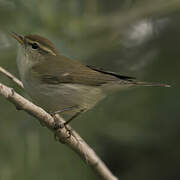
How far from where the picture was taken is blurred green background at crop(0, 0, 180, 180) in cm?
521

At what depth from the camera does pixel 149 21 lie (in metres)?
6.15

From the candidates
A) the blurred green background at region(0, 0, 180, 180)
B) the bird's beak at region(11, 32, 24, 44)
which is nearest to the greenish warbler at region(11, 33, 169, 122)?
the bird's beak at region(11, 32, 24, 44)

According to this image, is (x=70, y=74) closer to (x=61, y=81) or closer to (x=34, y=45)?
(x=61, y=81)

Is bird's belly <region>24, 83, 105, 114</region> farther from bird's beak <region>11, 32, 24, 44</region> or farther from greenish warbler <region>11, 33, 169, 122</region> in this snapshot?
bird's beak <region>11, 32, 24, 44</region>

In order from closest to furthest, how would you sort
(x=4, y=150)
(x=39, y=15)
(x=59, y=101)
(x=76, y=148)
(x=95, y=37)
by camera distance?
(x=76, y=148) → (x=59, y=101) → (x=4, y=150) → (x=39, y=15) → (x=95, y=37)

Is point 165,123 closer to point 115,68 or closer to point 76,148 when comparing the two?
point 115,68

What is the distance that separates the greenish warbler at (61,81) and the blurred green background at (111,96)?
0.92 feet

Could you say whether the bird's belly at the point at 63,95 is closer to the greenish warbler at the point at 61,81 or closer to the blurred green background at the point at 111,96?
the greenish warbler at the point at 61,81

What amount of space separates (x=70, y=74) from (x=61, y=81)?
160 mm

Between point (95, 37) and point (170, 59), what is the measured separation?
1.05m

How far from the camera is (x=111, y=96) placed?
590cm

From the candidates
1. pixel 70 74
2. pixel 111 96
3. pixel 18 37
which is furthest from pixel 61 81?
pixel 111 96

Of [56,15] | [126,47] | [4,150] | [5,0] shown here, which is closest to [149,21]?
[126,47]

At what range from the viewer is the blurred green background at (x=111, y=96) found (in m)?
5.21
